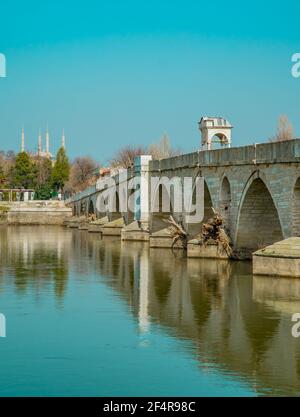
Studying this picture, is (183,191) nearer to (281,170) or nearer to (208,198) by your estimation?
(208,198)

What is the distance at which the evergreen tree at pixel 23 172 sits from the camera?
103 metres

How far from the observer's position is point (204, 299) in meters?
23.6

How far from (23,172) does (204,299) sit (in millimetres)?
81567

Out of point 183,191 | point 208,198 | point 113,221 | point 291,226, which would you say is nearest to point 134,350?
point 291,226

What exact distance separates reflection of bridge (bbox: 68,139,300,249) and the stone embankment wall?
1411 inches

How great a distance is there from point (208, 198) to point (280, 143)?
31.7ft

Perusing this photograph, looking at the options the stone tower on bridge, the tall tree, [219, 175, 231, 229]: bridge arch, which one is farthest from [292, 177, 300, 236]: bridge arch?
the tall tree

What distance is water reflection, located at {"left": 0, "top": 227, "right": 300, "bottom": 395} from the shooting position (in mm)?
16141

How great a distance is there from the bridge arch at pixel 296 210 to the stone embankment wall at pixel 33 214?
50749 millimetres

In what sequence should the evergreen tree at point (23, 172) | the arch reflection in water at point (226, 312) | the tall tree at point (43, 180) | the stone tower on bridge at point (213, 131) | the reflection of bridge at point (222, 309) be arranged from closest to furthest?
the arch reflection in water at point (226, 312), the reflection of bridge at point (222, 309), the stone tower on bridge at point (213, 131), the tall tree at point (43, 180), the evergreen tree at point (23, 172)

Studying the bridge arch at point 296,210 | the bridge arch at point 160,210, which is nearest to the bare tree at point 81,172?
the bridge arch at point 160,210

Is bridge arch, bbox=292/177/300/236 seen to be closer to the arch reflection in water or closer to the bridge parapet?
the bridge parapet

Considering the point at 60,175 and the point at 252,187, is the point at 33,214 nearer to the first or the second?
the point at 60,175

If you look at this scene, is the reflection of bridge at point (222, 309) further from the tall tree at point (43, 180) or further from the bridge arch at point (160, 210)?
the tall tree at point (43, 180)
